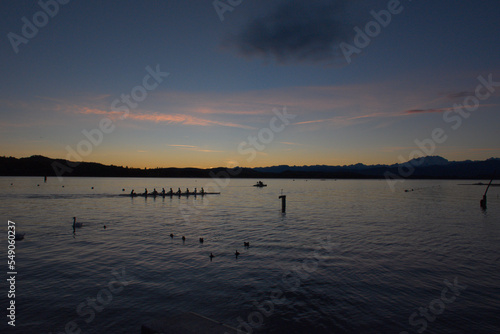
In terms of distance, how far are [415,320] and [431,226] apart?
32508 millimetres

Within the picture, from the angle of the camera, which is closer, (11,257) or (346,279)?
(346,279)

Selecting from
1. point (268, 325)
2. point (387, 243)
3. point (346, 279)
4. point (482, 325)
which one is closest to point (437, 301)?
A: point (482, 325)

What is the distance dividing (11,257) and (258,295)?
779 inches

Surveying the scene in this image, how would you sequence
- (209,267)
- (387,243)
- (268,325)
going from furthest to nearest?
(387,243) < (209,267) < (268,325)

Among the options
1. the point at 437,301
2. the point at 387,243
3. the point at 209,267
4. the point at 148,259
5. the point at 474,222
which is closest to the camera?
the point at 437,301

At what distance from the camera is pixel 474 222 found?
146 feet

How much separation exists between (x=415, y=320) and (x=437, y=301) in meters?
3.14

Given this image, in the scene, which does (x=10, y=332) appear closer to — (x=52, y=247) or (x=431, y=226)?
(x=52, y=247)

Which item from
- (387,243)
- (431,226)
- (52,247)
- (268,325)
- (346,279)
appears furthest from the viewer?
(431,226)

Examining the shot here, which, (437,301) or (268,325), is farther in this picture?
(437,301)

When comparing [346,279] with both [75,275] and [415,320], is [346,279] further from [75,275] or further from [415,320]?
[75,275]

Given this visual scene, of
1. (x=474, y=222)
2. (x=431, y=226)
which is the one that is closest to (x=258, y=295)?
(x=431, y=226)

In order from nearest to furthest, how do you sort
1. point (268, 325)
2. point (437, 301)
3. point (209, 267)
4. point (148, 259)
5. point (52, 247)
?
point (268, 325), point (437, 301), point (209, 267), point (148, 259), point (52, 247)

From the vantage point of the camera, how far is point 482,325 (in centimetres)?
1294
